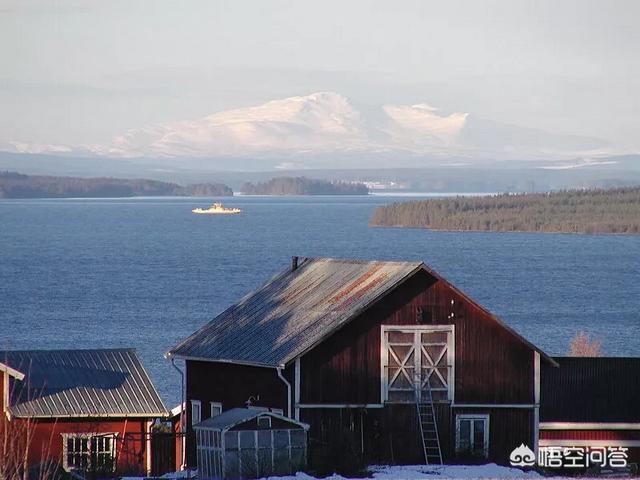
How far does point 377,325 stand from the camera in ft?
98.5

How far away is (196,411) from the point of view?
108 feet

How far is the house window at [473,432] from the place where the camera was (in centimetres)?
3005

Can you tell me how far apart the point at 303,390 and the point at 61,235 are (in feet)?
531

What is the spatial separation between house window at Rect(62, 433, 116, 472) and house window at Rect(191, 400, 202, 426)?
5.72ft

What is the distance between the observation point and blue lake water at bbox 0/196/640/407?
2694 inches

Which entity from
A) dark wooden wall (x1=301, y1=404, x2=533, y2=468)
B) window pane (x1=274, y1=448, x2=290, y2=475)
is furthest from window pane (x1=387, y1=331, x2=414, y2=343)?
window pane (x1=274, y1=448, x2=290, y2=475)

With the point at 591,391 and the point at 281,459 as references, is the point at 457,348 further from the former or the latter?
the point at 591,391

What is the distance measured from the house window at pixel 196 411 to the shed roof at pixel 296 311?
3.10ft

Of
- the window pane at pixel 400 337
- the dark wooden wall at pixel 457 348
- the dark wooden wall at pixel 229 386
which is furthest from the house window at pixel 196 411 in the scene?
the window pane at pixel 400 337

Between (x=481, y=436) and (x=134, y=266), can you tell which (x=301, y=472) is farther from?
(x=134, y=266)

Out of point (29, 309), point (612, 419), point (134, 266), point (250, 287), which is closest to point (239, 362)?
point (612, 419)

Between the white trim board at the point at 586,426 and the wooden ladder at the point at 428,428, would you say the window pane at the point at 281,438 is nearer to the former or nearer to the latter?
the wooden ladder at the point at 428,428

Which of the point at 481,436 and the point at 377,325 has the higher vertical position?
the point at 377,325

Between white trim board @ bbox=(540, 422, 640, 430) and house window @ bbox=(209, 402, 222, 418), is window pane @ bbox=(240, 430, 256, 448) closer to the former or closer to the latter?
house window @ bbox=(209, 402, 222, 418)
